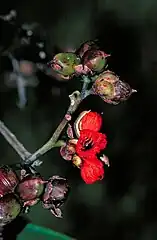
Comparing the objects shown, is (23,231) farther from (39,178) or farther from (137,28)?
(137,28)

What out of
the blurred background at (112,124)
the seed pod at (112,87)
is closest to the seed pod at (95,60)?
the seed pod at (112,87)

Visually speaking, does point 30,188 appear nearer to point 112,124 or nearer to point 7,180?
point 7,180

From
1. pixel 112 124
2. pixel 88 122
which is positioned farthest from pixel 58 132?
pixel 112 124

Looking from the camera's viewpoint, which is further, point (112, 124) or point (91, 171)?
point (112, 124)

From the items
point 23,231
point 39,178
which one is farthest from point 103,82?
point 23,231

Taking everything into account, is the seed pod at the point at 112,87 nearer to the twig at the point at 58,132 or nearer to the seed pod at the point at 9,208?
the twig at the point at 58,132

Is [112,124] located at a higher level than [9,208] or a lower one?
lower

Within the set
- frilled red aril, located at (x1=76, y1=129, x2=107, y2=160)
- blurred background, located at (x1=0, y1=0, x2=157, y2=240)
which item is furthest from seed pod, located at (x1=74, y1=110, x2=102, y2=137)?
blurred background, located at (x1=0, y1=0, x2=157, y2=240)
